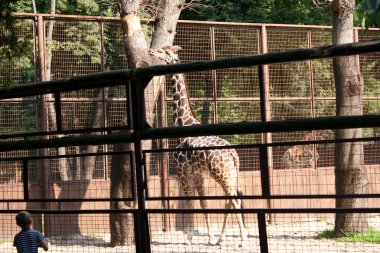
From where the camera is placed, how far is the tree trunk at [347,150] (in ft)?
36.3

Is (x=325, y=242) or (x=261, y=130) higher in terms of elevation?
(x=261, y=130)

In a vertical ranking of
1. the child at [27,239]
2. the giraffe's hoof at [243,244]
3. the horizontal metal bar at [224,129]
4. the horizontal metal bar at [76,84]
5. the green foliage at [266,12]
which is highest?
the green foliage at [266,12]

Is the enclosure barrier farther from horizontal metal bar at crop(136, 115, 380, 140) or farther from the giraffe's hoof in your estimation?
the giraffe's hoof

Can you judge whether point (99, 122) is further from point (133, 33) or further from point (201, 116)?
point (201, 116)

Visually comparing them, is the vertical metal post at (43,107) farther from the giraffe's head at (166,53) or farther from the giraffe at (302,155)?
the giraffe at (302,155)

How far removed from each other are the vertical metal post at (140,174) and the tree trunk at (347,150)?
529 cm

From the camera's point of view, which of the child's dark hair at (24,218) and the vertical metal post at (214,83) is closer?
the child's dark hair at (24,218)

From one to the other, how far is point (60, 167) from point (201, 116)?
3769 mm

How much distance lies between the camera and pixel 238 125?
18.3 feet

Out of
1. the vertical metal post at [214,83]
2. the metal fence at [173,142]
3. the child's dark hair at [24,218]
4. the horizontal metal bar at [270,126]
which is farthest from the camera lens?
the vertical metal post at [214,83]

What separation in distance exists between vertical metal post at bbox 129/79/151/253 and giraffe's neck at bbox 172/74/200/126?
5.40 meters

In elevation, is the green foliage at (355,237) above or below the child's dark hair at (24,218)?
below

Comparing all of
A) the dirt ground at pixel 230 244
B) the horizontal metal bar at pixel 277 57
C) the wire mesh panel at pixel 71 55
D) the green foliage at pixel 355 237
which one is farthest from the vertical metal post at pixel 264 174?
the wire mesh panel at pixel 71 55

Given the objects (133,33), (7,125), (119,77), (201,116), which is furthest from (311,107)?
(119,77)
